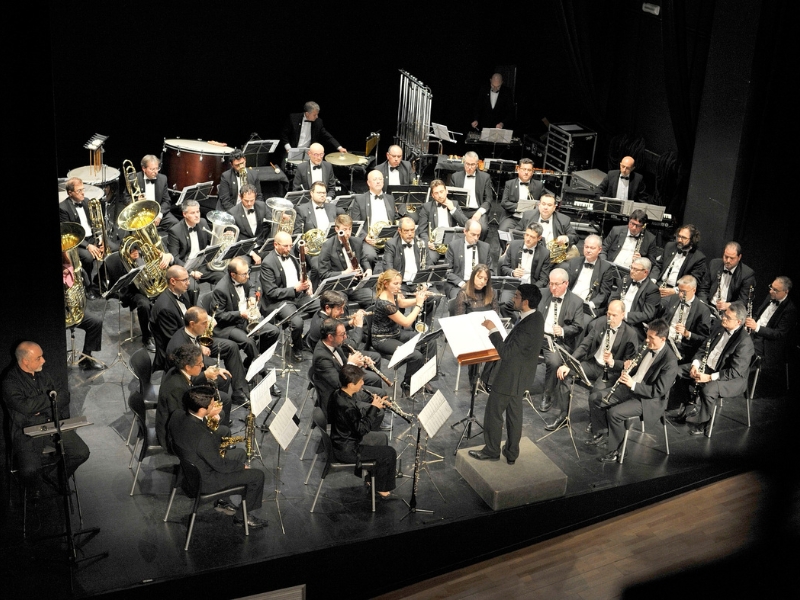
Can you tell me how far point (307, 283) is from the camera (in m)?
8.27

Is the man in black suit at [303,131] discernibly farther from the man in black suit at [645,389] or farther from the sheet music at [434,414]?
the sheet music at [434,414]

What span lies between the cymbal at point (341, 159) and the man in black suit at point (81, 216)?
335 cm

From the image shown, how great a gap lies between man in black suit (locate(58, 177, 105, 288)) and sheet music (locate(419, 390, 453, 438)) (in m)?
4.01

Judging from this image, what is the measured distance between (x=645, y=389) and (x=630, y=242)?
8.74ft

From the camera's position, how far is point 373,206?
10055mm

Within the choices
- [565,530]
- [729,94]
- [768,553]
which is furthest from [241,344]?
[768,553]

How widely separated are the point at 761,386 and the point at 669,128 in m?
4.19

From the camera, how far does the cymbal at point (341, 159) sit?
11.3 meters

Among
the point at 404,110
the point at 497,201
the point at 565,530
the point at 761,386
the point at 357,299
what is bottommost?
the point at 565,530

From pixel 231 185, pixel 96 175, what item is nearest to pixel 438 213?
pixel 231 185

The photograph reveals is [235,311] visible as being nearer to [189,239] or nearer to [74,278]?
[74,278]

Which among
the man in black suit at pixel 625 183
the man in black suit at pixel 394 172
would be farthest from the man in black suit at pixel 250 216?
the man in black suit at pixel 625 183

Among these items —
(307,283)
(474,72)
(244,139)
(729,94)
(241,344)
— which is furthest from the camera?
(474,72)

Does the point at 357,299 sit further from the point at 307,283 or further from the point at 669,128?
the point at 669,128
